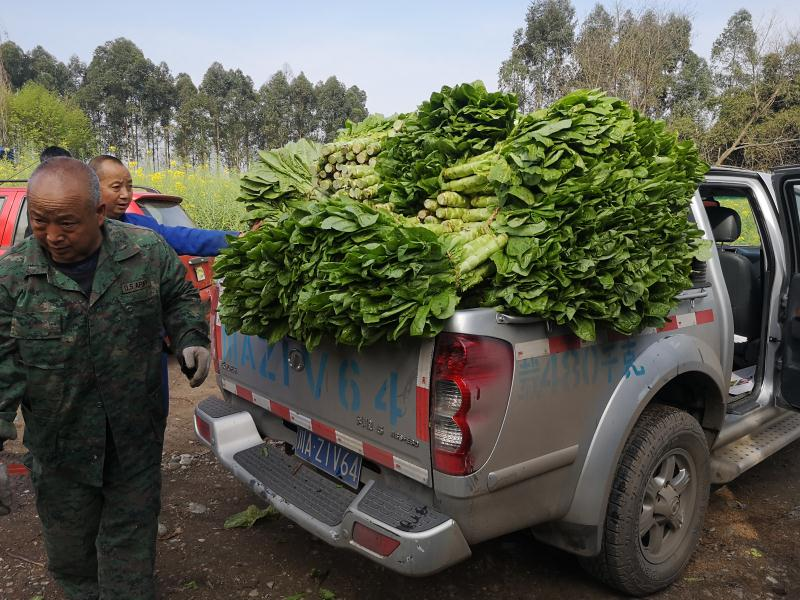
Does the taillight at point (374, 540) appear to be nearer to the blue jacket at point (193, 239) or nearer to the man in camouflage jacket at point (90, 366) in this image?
the man in camouflage jacket at point (90, 366)

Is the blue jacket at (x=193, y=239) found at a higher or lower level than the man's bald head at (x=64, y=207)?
lower

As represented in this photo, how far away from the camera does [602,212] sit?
7.86 ft

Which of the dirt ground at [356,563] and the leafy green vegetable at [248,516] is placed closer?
the dirt ground at [356,563]

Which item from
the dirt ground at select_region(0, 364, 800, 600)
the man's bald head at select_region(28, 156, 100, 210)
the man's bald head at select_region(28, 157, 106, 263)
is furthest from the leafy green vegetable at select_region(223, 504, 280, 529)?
the man's bald head at select_region(28, 156, 100, 210)

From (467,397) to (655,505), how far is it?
4.54 feet

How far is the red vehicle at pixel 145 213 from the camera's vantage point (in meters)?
5.95

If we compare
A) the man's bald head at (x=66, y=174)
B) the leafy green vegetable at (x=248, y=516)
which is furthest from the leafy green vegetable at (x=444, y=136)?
the leafy green vegetable at (x=248, y=516)

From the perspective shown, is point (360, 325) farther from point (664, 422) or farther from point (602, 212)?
point (664, 422)

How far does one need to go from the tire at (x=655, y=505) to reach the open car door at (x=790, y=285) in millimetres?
962

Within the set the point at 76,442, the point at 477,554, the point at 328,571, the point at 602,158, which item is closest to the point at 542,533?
the point at 477,554

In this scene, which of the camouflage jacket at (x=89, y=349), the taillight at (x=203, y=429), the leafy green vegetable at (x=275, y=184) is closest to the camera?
the camouflage jacket at (x=89, y=349)

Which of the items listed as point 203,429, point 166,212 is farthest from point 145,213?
point 203,429

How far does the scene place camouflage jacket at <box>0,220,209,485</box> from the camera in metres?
2.19

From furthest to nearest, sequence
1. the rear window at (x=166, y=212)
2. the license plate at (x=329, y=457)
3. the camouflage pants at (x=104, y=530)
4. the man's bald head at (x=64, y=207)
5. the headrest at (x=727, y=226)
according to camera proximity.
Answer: the rear window at (x=166, y=212) < the headrest at (x=727, y=226) < the license plate at (x=329, y=457) < the camouflage pants at (x=104, y=530) < the man's bald head at (x=64, y=207)
